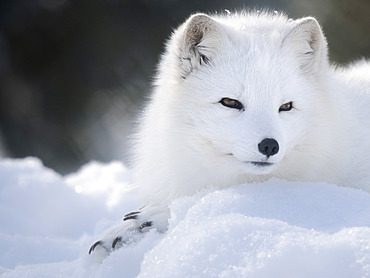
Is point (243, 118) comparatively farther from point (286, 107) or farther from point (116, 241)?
point (116, 241)

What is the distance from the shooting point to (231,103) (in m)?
2.11

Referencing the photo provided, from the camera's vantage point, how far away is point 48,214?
134 inches

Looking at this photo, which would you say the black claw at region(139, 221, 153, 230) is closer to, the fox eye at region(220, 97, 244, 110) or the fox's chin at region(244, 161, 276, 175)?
the fox's chin at region(244, 161, 276, 175)

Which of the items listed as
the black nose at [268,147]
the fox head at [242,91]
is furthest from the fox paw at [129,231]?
the black nose at [268,147]

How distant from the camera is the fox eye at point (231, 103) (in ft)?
6.85

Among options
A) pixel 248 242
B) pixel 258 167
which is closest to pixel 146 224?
pixel 258 167

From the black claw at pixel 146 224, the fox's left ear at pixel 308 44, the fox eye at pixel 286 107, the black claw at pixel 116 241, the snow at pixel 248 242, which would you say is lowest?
the snow at pixel 248 242

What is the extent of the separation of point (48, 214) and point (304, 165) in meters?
1.77

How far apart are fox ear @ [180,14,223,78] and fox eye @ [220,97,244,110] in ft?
0.80

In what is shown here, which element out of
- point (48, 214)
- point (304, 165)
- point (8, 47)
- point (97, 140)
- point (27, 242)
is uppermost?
point (8, 47)

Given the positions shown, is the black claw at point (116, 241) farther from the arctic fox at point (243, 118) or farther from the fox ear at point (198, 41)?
the fox ear at point (198, 41)

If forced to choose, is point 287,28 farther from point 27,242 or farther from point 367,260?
point 27,242

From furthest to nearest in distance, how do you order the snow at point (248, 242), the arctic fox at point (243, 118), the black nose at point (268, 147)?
the arctic fox at point (243, 118)
the black nose at point (268, 147)
the snow at point (248, 242)

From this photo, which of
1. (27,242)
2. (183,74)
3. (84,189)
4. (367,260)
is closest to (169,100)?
(183,74)
